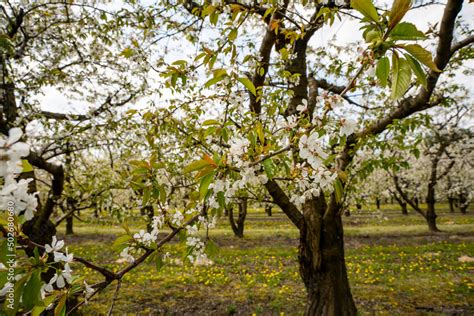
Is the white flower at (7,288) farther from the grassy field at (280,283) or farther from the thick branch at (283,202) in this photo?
the grassy field at (280,283)

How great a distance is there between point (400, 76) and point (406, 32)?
0.10 meters

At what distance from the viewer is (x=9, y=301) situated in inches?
37.3

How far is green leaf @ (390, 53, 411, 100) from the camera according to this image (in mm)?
737

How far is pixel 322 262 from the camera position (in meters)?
3.62

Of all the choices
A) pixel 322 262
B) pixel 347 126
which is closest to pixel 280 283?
pixel 322 262

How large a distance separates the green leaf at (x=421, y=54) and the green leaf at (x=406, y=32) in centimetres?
3

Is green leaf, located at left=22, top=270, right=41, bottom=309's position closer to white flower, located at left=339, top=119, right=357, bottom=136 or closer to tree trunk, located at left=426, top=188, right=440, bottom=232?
white flower, located at left=339, top=119, right=357, bottom=136

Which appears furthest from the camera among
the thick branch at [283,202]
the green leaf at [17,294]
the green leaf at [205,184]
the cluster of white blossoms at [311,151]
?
the thick branch at [283,202]

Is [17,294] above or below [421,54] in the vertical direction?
below

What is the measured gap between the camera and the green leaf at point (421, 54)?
2.31 feet

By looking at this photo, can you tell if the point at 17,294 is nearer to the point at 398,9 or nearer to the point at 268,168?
the point at 268,168

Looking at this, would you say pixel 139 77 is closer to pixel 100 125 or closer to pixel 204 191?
pixel 100 125

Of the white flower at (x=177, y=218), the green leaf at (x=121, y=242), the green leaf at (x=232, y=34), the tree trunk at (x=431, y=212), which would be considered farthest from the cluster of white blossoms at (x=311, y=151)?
the tree trunk at (x=431, y=212)

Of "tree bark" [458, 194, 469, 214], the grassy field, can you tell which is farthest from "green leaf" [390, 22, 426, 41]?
"tree bark" [458, 194, 469, 214]
